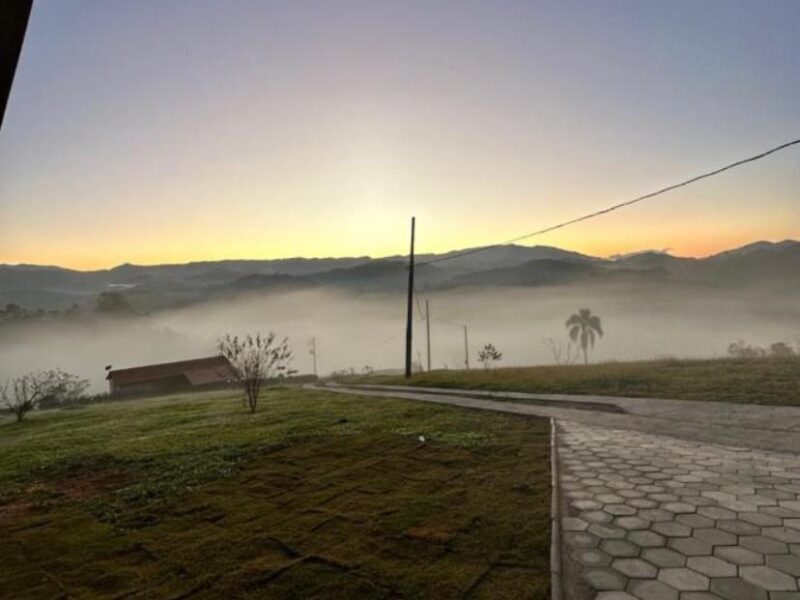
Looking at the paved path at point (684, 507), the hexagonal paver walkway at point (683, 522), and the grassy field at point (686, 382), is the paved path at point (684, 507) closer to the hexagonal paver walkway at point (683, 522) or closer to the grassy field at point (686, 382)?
the hexagonal paver walkway at point (683, 522)

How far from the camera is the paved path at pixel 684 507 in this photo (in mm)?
3254

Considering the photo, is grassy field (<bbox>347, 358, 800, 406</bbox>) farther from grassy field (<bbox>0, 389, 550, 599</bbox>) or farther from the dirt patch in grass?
the dirt patch in grass

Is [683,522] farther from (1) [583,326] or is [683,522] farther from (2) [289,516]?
(1) [583,326]

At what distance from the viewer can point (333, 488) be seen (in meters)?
5.79

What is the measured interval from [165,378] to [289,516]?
42.7 m

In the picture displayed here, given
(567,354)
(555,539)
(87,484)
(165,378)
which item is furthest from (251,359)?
(567,354)

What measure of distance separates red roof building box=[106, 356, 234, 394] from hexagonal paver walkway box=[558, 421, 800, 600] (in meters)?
39.3

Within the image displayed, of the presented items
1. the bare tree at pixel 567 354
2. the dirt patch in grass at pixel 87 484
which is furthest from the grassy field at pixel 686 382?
the bare tree at pixel 567 354

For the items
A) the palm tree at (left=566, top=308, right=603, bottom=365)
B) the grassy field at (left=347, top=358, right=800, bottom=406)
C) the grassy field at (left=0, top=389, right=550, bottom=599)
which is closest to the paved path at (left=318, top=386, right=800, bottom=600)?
the grassy field at (left=0, top=389, right=550, bottom=599)

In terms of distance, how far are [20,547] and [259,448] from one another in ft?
12.8

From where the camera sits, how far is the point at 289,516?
16.1 feet

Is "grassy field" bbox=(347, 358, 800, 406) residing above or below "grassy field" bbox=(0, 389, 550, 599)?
above

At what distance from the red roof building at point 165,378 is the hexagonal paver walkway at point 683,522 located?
129 ft

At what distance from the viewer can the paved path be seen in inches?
128
